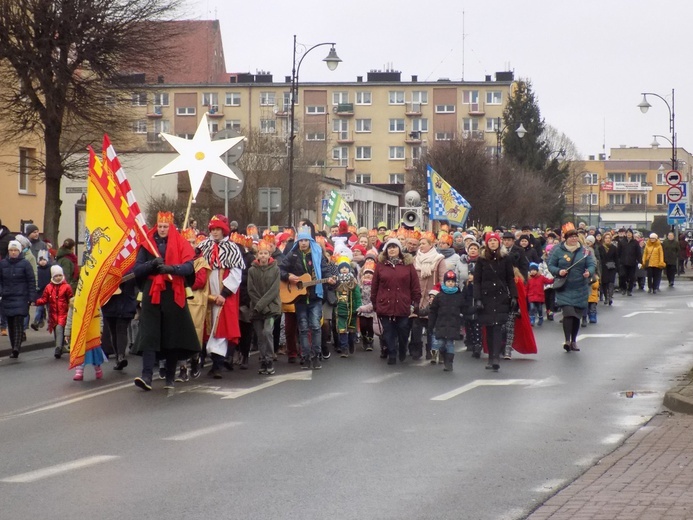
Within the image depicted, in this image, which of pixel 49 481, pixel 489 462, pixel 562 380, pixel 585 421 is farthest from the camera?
pixel 562 380

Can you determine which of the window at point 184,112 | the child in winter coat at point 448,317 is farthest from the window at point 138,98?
the window at point 184,112

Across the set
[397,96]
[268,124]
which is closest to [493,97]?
[397,96]

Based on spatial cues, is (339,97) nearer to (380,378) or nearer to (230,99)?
(230,99)

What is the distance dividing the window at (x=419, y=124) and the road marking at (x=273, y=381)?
323 feet

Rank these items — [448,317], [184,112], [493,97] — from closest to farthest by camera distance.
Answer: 1. [448,317]
2. [184,112]
3. [493,97]

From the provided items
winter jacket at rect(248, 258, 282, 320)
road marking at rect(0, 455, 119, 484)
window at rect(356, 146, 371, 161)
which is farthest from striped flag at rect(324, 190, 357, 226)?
window at rect(356, 146, 371, 161)

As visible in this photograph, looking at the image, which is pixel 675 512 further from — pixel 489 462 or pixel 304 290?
pixel 304 290

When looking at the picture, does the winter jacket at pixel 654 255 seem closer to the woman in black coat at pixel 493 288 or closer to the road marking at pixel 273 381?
the woman in black coat at pixel 493 288

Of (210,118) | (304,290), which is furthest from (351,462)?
(210,118)

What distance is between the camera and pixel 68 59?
30.5m

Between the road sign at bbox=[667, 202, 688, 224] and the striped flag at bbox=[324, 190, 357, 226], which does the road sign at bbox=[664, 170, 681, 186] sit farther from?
the striped flag at bbox=[324, 190, 357, 226]

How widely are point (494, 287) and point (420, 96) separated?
98400mm

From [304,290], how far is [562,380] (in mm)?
3625

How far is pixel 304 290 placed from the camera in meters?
16.6
